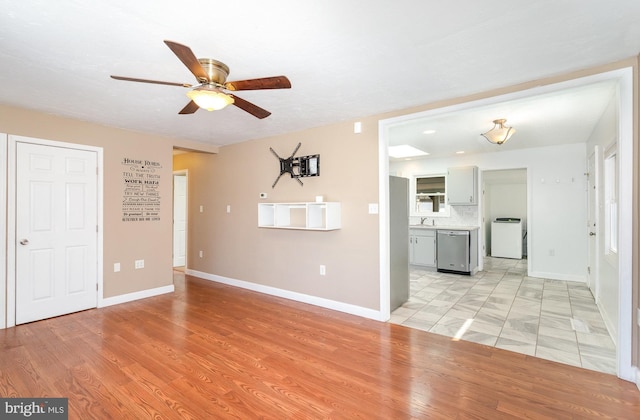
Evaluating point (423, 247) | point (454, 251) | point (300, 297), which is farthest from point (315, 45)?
point (423, 247)

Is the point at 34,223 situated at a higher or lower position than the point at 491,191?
lower

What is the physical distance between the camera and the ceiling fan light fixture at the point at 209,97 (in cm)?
200

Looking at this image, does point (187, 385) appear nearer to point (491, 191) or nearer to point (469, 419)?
point (469, 419)

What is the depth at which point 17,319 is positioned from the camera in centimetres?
327

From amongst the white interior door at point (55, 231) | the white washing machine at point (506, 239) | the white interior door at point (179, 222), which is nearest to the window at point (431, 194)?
the white washing machine at point (506, 239)

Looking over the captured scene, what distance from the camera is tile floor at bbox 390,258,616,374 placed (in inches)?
105

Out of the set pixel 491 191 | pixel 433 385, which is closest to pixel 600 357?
pixel 433 385

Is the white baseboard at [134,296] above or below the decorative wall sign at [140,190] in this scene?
below

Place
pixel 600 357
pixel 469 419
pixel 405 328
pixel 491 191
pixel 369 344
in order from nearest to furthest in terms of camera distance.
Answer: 1. pixel 469 419
2. pixel 600 357
3. pixel 369 344
4. pixel 405 328
5. pixel 491 191

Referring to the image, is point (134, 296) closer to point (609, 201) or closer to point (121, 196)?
point (121, 196)

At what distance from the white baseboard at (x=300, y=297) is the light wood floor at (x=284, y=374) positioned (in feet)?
0.52

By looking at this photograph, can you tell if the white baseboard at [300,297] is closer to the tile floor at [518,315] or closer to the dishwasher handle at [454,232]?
the tile floor at [518,315]

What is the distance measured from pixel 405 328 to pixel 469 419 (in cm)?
139

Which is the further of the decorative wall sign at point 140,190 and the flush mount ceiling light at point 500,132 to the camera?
the decorative wall sign at point 140,190
